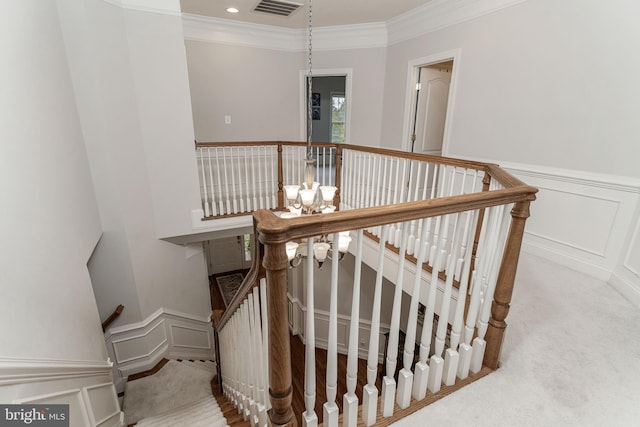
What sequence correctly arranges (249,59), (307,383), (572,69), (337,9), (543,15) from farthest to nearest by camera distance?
1. (249,59)
2. (337,9)
3. (543,15)
4. (572,69)
5. (307,383)

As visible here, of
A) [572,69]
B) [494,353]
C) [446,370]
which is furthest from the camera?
[572,69]

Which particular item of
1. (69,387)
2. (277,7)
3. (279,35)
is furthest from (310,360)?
(279,35)

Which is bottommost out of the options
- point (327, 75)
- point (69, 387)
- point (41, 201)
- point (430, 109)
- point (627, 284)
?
point (69, 387)

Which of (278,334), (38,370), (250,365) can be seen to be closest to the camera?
(278,334)

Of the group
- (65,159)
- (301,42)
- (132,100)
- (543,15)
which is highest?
(301,42)

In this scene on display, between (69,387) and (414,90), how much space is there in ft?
15.8

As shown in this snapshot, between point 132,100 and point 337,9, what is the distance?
9.45 ft

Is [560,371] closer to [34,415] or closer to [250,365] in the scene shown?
[250,365]

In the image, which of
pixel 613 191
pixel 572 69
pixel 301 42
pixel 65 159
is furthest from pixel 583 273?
pixel 301 42

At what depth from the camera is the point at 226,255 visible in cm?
780

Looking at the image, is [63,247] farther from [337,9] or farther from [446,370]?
[337,9]

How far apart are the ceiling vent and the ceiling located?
0.07m

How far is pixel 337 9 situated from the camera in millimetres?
4180

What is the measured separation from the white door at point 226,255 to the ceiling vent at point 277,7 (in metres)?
5.03
